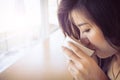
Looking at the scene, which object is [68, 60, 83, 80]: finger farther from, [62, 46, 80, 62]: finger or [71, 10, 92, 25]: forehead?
[71, 10, 92, 25]: forehead

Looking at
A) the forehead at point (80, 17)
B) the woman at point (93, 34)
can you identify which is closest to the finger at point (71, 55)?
the woman at point (93, 34)

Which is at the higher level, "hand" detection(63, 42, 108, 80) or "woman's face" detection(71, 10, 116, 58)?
"woman's face" detection(71, 10, 116, 58)

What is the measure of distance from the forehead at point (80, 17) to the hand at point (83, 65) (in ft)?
0.28

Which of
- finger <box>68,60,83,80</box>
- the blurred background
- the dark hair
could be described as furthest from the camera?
the blurred background

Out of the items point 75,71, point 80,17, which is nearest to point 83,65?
point 75,71

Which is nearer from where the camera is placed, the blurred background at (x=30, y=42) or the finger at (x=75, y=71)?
the finger at (x=75, y=71)

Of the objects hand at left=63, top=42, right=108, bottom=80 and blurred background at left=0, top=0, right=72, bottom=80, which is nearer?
hand at left=63, top=42, right=108, bottom=80

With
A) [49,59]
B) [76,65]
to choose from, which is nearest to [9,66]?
[49,59]

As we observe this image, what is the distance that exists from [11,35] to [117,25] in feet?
1.99

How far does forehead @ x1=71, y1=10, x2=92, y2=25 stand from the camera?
589 millimetres

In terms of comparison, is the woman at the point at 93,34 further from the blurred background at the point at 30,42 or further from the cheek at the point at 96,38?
the blurred background at the point at 30,42

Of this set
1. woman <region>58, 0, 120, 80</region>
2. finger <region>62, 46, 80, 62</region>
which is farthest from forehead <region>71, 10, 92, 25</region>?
finger <region>62, 46, 80, 62</region>

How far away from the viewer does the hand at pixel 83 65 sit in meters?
0.62

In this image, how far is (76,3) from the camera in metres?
0.60
